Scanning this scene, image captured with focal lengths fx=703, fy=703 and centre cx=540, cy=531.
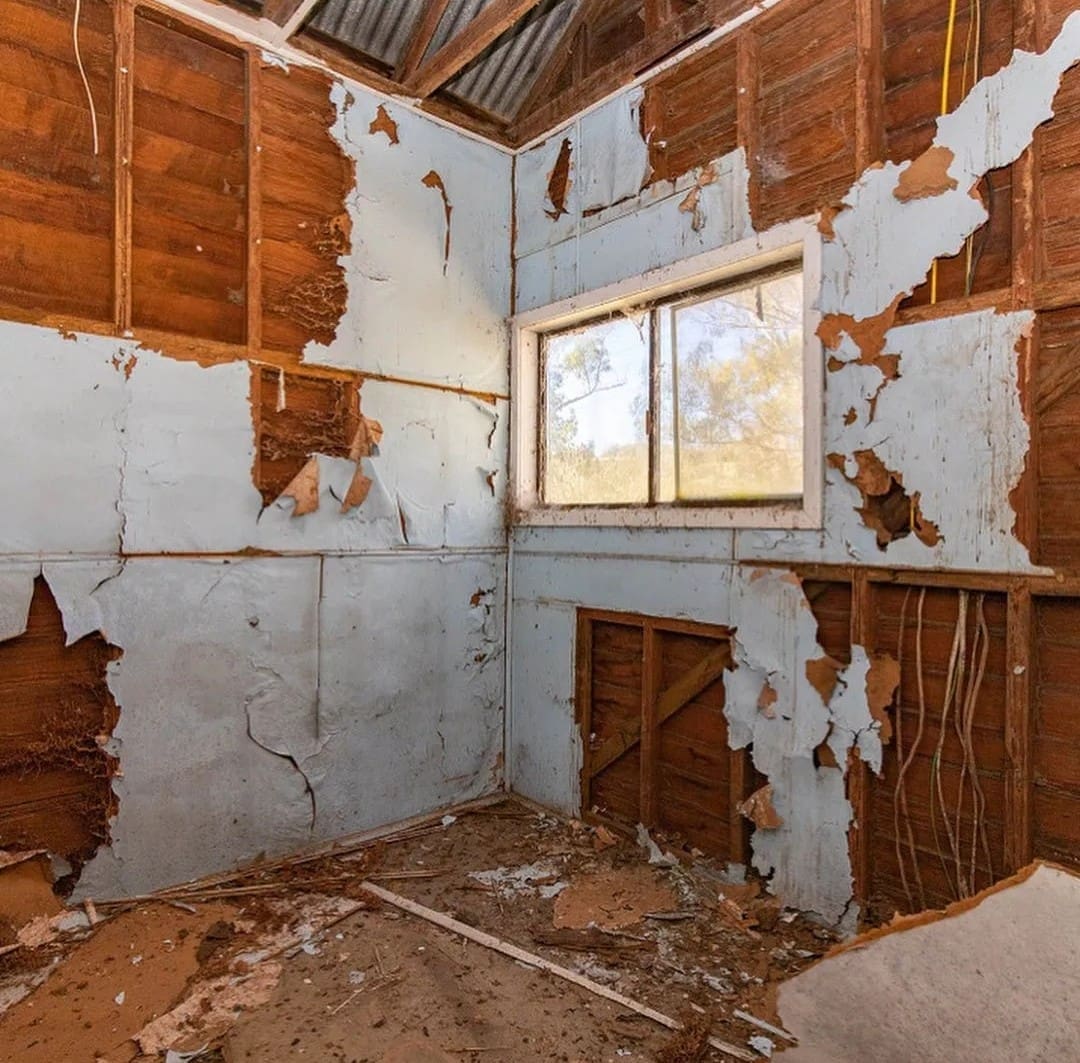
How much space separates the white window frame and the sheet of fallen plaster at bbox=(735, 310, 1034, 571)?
7 cm

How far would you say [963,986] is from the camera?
1661 mm

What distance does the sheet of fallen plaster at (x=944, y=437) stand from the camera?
6.72 feet

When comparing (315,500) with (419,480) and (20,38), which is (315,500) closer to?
(419,480)

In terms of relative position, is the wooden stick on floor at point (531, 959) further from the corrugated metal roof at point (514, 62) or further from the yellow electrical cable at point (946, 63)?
the corrugated metal roof at point (514, 62)

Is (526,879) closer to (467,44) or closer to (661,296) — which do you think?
(661,296)

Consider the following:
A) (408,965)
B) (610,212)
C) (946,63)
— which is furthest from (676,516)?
(408,965)

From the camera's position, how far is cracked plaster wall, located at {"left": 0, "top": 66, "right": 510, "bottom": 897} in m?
2.49

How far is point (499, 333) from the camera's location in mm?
3660

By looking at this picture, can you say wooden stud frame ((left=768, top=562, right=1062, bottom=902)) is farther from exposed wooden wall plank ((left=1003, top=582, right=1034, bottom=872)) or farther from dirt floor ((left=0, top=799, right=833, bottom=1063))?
dirt floor ((left=0, top=799, right=833, bottom=1063))

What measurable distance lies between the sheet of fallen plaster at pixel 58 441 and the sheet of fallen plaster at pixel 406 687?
91 centimetres

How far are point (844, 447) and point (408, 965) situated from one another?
2222mm

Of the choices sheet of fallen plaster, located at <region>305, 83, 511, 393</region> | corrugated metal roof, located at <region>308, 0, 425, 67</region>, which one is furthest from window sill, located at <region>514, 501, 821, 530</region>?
corrugated metal roof, located at <region>308, 0, 425, 67</region>

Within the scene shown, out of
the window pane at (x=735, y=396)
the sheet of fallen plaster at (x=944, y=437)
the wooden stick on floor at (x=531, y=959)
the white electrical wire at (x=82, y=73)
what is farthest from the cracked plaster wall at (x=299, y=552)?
the sheet of fallen plaster at (x=944, y=437)

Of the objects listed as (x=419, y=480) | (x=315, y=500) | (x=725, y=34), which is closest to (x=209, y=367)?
(x=315, y=500)
